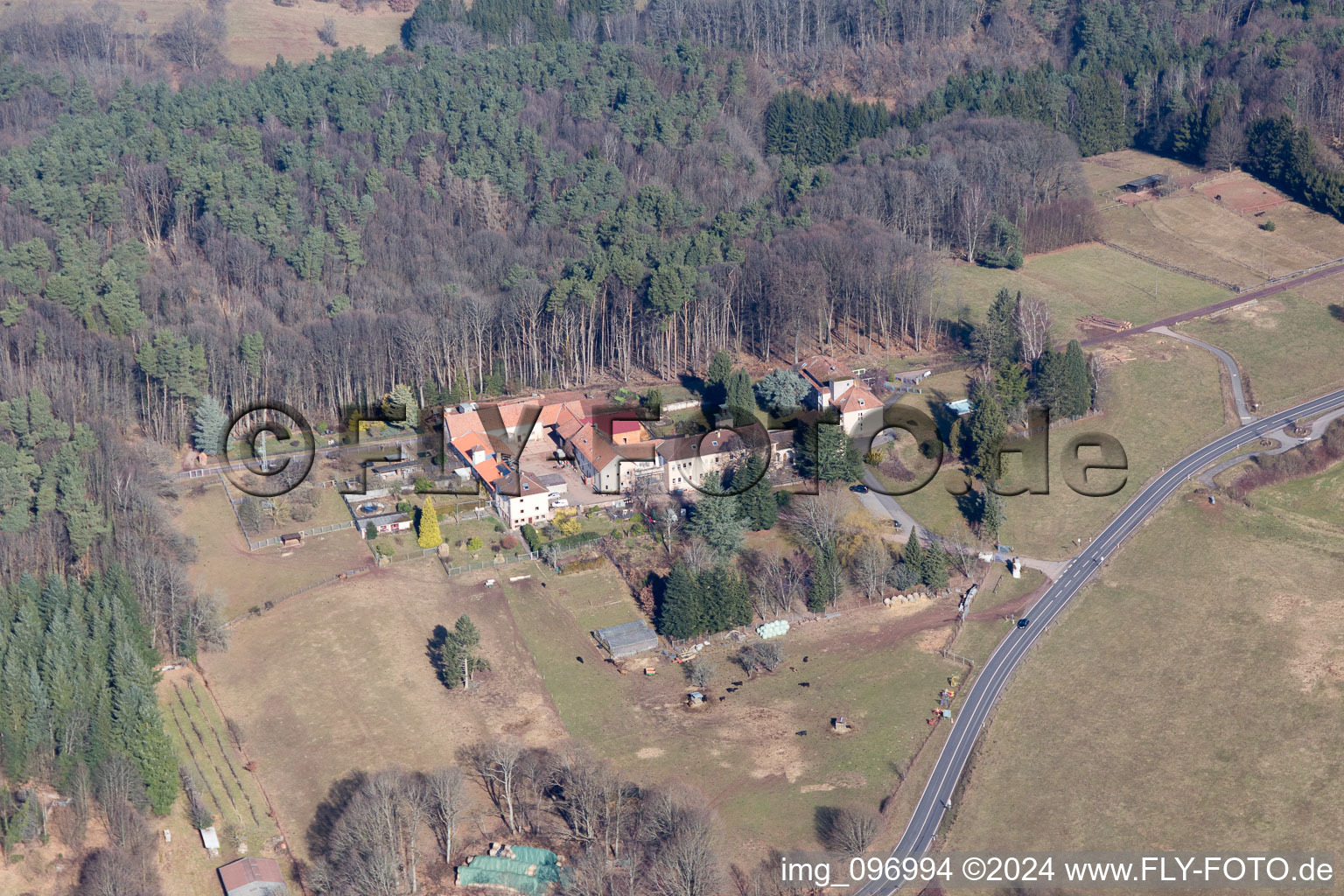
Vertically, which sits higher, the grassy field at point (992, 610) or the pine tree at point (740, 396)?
the pine tree at point (740, 396)

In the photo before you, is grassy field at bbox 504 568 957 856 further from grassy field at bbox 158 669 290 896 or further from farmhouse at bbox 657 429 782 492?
grassy field at bbox 158 669 290 896

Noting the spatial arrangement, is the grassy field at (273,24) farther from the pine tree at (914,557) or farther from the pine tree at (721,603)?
the pine tree at (914,557)

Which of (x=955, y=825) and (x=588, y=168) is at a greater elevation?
(x=588, y=168)

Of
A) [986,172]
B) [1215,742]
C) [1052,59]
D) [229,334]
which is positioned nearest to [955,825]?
[1215,742]

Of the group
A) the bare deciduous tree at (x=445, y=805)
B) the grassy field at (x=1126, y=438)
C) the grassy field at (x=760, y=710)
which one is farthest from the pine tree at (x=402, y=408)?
the bare deciduous tree at (x=445, y=805)

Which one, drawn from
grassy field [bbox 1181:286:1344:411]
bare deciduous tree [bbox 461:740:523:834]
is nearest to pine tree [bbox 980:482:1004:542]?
grassy field [bbox 1181:286:1344:411]

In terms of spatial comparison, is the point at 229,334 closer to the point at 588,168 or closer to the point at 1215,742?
the point at 588,168

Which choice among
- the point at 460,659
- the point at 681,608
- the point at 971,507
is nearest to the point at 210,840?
the point at 460,659
